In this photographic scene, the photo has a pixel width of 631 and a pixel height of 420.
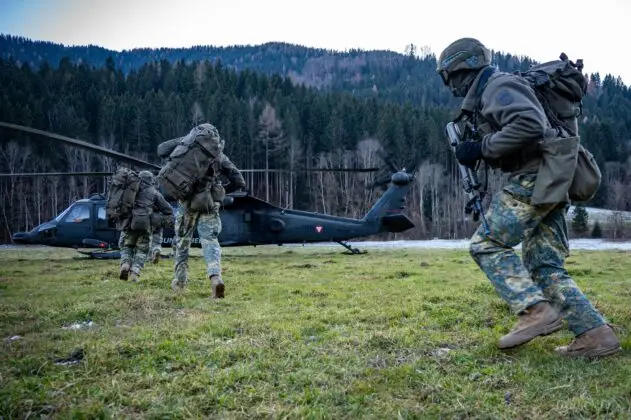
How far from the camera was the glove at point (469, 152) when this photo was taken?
11.9ft

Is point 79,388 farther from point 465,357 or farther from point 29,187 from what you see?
point 29,187

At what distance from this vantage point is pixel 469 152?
3.67m

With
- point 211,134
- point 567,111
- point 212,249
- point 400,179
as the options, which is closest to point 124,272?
point 212,249

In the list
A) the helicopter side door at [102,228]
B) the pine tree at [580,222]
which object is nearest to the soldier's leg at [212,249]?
the helicopter side door at [102,228]

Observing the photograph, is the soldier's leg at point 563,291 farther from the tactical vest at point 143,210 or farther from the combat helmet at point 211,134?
the tactical vest at point 143,210

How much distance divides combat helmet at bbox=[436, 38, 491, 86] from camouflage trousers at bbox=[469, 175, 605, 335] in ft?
3.18

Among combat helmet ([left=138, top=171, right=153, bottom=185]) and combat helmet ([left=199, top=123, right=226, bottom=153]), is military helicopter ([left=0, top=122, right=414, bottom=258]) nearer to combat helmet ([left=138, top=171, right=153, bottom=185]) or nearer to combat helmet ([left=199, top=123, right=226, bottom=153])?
combat helmet ([left=138, top=171, right=153, bottom=185])

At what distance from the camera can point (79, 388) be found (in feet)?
9.38

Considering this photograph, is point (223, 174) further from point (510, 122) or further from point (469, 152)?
point (510, 122)

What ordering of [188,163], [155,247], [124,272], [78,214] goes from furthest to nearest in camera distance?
[78,214]
[155,247]
[124,272]
[188,163]

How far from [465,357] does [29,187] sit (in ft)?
154

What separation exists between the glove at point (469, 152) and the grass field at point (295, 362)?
1402mm

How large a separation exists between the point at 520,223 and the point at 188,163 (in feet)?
15.6

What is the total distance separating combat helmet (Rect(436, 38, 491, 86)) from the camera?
3801 mm
